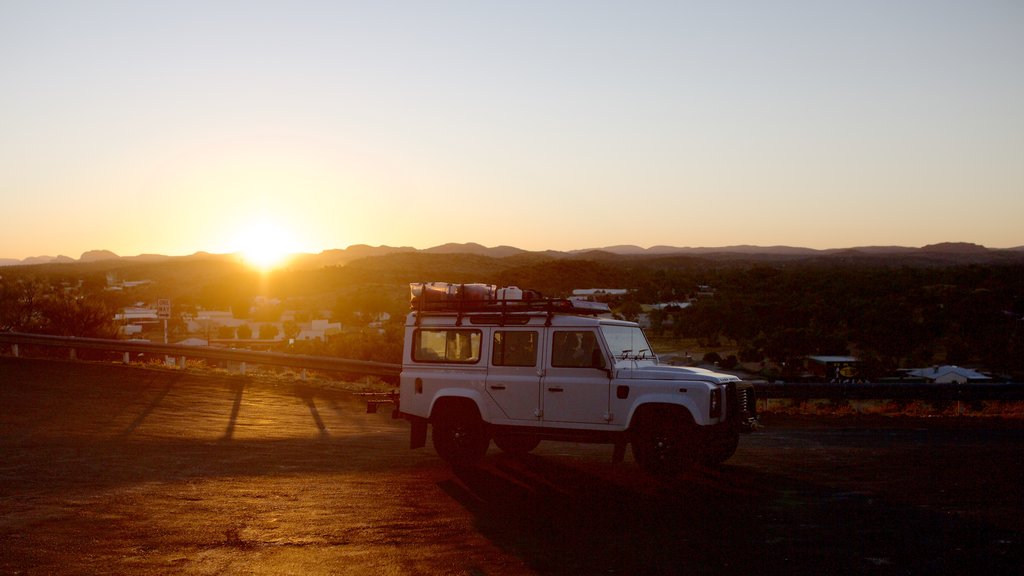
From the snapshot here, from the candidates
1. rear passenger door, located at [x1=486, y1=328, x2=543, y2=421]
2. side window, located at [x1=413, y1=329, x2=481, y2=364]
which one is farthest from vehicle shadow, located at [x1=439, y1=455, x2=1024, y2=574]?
side window, located at [x1=413, y1=329, x2=481, y2=364]

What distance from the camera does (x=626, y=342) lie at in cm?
1278

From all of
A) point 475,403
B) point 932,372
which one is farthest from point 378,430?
point 932,372

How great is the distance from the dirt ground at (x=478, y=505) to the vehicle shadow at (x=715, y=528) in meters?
0.03

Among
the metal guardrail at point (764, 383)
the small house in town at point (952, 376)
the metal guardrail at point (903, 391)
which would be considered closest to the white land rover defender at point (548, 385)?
the metal guardrail at point (764, 383)

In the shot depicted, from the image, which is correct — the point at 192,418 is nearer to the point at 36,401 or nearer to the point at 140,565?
the point at 36,401

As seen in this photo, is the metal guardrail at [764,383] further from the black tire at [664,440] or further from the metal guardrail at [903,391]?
the black tire at [664,440]

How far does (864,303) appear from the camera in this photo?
50938 millimetres

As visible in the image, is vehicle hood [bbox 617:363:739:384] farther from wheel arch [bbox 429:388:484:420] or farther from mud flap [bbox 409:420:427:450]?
mud flap [bbox 409:420:427:450]

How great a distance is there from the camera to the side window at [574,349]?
12.3 m

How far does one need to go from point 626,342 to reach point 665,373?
107 cm

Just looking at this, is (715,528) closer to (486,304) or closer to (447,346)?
(486,304)

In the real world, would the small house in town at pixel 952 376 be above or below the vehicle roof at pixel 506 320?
below

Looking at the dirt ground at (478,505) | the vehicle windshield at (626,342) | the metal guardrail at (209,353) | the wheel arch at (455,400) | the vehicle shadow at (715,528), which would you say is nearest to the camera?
the vehicle shadow at (715,528)

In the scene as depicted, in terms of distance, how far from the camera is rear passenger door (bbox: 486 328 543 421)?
12703 mm
